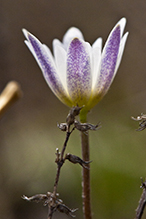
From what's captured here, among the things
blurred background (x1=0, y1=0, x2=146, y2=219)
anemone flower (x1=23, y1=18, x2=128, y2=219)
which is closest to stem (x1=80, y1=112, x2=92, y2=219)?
anemone flower (x1=23, y1=18, x2=128, y2=219)

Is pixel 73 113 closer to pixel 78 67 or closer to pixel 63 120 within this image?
pixel 78 67

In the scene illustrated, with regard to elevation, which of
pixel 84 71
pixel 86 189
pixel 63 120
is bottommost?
pixel 86 189

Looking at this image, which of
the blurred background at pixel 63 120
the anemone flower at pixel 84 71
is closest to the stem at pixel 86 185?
the anemone flower at pixel 84 71

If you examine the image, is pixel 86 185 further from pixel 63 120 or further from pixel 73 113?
pixel 63 120

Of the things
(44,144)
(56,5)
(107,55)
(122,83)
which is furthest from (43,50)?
(56,5)

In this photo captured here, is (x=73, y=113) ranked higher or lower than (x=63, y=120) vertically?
lower

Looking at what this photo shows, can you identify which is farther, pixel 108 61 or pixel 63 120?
pixel 63 120

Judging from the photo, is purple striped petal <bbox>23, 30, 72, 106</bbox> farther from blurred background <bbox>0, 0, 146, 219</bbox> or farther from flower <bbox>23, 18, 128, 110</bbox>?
blurred background <bbox>0, 0, 146, 219</bbox>

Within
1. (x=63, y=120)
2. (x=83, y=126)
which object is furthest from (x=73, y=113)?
(x=63, y=120)

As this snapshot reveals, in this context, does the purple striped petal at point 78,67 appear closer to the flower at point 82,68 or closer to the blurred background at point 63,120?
the flower at point 82,68
